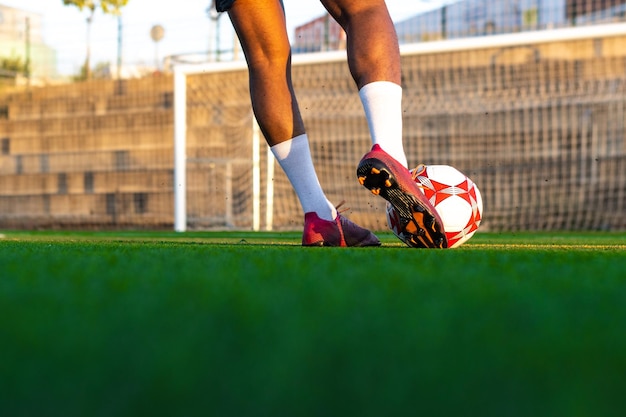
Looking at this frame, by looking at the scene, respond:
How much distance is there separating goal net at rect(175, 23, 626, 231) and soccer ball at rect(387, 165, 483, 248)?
595 cm

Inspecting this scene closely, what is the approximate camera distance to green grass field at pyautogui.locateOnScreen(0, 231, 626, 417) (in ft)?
1.47

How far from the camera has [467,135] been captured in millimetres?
10648

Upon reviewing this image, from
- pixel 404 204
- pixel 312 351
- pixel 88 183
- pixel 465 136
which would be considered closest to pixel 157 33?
pixel 88 183

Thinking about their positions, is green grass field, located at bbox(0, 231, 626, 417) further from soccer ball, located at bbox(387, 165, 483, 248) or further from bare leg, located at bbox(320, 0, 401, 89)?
Result: soccer ball, located at bbox(387, 165, 483, 248)

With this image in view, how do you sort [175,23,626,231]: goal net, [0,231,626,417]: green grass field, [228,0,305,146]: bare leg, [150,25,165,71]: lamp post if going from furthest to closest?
1. [150,25,165,71]: lamp post
2. [175,23,626,231]: goal net
3. [228,0,305,146]: bare leg
4. [0,231,626,417]: green grass field

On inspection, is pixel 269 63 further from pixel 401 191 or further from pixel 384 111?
pixel 401 191

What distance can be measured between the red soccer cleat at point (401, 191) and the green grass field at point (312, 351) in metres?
1.13

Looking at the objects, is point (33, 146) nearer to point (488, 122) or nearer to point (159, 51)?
point (159, 51)

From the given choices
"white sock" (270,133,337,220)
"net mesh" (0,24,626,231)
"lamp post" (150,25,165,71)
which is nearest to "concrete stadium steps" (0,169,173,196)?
"net mesh" (0,24,626,231)

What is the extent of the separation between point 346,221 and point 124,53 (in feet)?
37.2

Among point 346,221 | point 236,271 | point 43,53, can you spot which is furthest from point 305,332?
point 43,53

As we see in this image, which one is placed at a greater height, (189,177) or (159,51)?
(159,51)

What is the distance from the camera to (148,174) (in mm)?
12430

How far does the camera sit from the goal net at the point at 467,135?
361 inches
